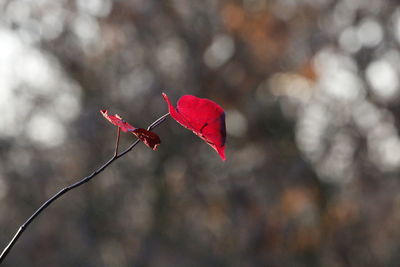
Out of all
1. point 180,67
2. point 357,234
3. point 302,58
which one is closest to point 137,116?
point 180,67

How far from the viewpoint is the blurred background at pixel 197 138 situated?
1011cm

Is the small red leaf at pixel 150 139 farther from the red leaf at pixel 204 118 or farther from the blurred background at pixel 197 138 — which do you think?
the blurred background at pixel 197 138

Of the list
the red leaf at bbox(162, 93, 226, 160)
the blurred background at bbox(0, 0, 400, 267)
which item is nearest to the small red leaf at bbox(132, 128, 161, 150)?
the red leaf at bbox(162, 93, 226, 160)

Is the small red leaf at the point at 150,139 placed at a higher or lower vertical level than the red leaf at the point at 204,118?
higher

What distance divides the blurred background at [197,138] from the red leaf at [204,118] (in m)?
8.37

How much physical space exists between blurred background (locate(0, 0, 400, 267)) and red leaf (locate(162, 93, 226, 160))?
8.37 meters

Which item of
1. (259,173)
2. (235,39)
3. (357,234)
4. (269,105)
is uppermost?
(235,39)

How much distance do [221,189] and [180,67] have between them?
1.75m

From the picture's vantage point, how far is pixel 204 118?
1172 millimetres

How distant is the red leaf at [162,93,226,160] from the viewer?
3.84 feet

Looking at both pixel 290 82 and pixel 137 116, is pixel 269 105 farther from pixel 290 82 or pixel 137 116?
pixel 137 116

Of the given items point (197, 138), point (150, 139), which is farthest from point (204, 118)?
point (197, 138)

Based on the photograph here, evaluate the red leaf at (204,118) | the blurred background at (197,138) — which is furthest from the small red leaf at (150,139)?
the blurred background at (197,138)

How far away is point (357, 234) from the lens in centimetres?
1104
